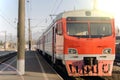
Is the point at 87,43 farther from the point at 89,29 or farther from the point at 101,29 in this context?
the point at 101,29

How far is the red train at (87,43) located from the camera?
17281 millimetres

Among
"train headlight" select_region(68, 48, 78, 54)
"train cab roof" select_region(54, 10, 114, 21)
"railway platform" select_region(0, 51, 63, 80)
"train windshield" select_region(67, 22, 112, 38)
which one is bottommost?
"railway platform" select_region(0, 51, 63, 80)

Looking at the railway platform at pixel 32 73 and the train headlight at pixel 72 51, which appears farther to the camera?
the train headlight at pixel 72 51

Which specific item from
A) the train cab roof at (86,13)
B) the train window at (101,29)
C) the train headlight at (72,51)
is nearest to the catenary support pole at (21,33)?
the train cab roof at (86,13)

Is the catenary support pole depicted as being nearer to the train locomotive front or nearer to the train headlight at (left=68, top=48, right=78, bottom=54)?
the train locomotive front

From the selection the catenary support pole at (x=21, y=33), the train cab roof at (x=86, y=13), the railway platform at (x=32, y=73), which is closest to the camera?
the railway platform at (x=32, y=73)

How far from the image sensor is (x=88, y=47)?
57.2 ft

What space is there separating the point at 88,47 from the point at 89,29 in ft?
3.02

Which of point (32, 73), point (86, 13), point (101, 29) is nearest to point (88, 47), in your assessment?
point (101, 29)

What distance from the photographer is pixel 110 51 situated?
17.5 m

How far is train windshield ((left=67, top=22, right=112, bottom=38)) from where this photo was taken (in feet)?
57.9

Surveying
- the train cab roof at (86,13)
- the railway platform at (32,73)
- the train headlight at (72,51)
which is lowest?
the railway platform at (32,73)

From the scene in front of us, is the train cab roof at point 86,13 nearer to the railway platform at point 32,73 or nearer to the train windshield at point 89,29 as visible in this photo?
the train windshield at point 89,29

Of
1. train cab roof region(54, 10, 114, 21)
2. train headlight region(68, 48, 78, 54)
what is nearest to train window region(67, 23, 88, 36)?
train cab roof region(54, 10, 114, 21)
